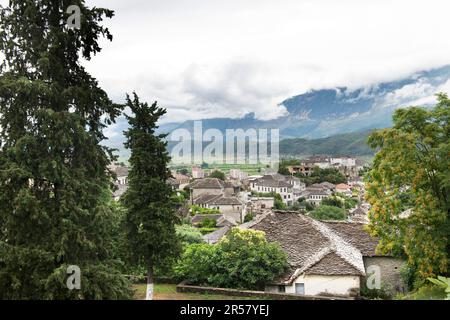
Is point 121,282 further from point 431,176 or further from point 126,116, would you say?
point 431,176

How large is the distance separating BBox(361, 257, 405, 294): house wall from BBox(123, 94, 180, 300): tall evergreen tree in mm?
12838

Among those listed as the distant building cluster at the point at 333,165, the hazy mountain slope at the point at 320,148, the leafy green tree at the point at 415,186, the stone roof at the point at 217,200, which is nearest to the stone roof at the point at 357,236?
the leafy green tree at the point at 415,186

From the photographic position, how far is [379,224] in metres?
17.3

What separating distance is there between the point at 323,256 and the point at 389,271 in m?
5.15

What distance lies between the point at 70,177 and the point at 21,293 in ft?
9.88

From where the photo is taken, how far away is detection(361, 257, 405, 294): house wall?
878 inches

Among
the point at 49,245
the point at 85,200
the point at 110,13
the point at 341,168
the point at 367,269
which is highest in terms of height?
the point at 341,168

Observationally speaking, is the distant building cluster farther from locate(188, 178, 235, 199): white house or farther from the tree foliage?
the tree foliage

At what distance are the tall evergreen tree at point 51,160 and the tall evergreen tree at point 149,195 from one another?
3.70m

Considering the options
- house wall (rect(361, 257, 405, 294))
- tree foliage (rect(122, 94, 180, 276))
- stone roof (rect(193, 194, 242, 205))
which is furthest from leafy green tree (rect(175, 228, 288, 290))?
stone roof (rect(193, 194, 242, 205))

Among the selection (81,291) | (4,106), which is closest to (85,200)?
(81,291)

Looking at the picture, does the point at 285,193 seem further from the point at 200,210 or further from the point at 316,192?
the point at 200,210

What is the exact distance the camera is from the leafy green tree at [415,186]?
1564cm

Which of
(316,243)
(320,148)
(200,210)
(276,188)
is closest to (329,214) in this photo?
(200,210)
